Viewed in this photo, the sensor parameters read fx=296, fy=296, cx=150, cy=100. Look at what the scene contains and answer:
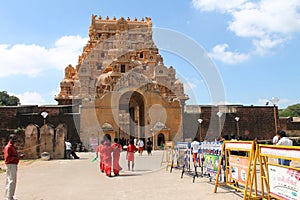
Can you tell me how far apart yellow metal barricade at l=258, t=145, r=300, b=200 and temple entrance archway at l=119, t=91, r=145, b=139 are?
2627cm

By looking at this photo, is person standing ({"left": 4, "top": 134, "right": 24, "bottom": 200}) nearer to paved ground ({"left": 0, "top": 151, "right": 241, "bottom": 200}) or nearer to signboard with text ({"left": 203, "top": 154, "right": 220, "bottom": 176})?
paved ground ({"left": 0, "top": 151, "right": 241, "bottom": 200})

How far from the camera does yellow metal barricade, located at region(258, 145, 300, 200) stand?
4133 mm

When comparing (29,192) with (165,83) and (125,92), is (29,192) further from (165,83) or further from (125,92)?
(165,83)

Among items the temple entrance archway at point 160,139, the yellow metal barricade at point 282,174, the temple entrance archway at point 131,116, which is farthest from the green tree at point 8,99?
the yellow metal barricade at point 282,174

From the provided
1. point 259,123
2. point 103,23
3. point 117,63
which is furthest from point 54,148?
point 103,23

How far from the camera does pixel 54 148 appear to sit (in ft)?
63.0

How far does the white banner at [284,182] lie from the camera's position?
163 inches

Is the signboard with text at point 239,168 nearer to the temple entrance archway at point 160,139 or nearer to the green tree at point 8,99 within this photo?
the temple entrance archway at point 160,139

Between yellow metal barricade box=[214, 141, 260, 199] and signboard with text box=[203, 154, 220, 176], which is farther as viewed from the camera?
signboard with text box=[203, 154, 220, 176]

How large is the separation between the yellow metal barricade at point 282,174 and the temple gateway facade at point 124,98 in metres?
24.7

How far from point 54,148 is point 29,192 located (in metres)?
12.1

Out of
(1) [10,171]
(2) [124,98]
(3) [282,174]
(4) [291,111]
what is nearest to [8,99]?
(2) [124,98]

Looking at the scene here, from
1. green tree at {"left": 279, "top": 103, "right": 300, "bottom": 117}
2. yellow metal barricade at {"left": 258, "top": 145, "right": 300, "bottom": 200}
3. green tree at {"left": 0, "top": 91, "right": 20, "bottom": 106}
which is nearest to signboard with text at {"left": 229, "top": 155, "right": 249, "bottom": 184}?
yellow metal barricade at {"left": 258, "top": 145, "right": 300, "bottom": 200}

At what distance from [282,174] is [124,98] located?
27892mm
